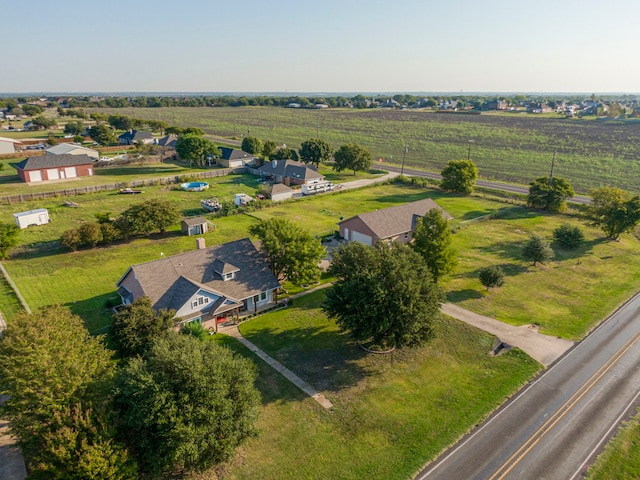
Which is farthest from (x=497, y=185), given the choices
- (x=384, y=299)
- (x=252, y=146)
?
(x=384, y=299)

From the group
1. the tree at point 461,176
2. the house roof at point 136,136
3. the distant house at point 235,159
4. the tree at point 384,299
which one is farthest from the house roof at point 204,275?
the house roof at point 136,136

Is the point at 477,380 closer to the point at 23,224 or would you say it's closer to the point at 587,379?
the point at 587,379

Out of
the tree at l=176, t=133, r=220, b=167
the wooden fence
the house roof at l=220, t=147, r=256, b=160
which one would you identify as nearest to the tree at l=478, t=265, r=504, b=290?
the wooden fence

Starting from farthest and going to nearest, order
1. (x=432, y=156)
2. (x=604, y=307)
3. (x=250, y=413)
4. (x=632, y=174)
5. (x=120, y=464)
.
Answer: (x=432, y=156)
(x=632, y=174)
(x=604, y=307)
(x=250, y=413)
(x=120, y=464)

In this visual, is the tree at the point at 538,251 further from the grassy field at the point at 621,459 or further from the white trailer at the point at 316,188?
the white trailer at the point at 316,188

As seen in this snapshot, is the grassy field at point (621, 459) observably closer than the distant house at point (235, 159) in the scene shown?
Yes

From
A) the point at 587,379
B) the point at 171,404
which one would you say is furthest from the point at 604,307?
the point at 171,404

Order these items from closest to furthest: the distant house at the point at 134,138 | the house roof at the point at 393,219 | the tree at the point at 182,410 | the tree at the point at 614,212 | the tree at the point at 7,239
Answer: the tree at the point at 182,410, the tree at the point at 7,239, the house roof at the point at 393,219, the tree at the point at 614,212, the distant house at the point at 134,138
